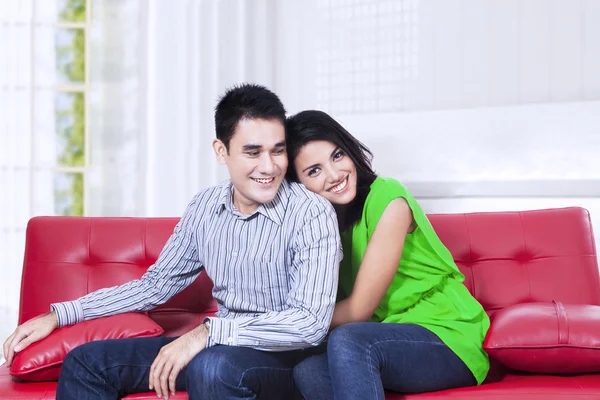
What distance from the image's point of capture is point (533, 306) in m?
1.78

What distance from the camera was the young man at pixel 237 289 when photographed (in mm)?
1574

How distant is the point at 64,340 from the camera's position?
5.62 feet

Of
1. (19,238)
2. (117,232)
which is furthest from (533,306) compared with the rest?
(19,238)

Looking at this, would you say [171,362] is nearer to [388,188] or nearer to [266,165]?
[266,165]

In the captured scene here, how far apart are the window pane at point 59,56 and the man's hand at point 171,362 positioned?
2.24 meters

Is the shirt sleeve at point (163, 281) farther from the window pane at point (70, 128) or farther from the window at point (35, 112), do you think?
the window pane at point (70, 128)

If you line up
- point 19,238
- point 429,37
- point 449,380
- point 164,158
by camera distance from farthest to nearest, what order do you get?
point 19,238 < point 164,158 < point 429,37 < point 449,380

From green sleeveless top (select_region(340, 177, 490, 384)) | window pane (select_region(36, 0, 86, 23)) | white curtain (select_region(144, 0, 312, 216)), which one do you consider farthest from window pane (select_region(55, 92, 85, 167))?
green sleeveless top (select_region(340, 177, 490, 384))

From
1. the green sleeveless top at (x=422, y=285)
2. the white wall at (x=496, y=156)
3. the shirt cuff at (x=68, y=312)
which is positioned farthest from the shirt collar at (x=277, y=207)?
the white wall at (x=496, y=156)

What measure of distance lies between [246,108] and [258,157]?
120mm

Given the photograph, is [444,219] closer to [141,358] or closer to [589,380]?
[589,380]

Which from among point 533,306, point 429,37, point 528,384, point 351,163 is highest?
point 429,37

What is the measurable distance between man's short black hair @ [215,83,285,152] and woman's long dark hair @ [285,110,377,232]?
108 mm

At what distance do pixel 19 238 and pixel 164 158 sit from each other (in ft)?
2.89
